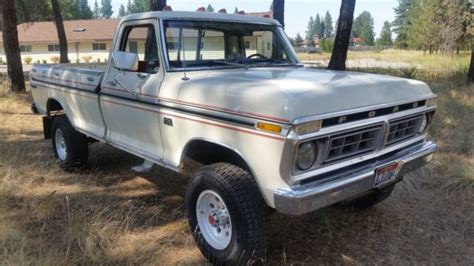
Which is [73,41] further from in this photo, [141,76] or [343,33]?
[141,76]

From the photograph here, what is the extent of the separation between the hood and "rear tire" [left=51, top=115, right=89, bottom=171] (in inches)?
98.3

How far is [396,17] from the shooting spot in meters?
124

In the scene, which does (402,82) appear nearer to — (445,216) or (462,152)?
(445,216)

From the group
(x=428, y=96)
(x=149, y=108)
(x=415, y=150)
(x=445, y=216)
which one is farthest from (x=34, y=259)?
(x=445, y=216)

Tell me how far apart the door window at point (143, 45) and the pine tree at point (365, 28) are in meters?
126

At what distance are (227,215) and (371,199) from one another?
192cm

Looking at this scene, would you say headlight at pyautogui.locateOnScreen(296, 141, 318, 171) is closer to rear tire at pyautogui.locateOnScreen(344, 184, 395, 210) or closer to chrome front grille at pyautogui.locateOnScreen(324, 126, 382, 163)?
chrome front grille at pyautogui.locateOnScreen(324, 126, 382, 163)

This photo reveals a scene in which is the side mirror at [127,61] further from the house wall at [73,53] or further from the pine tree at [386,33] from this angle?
the pine tree at [386,33]

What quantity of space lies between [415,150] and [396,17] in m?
131

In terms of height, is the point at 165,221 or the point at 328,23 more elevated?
the point at 328,23

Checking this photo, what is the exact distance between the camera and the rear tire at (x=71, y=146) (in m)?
5.88

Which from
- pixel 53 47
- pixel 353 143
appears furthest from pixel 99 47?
pixel 353 143

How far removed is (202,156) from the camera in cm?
Answer: 391

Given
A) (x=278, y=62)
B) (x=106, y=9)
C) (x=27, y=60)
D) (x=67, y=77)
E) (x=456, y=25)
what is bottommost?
(x=27, y=60)
